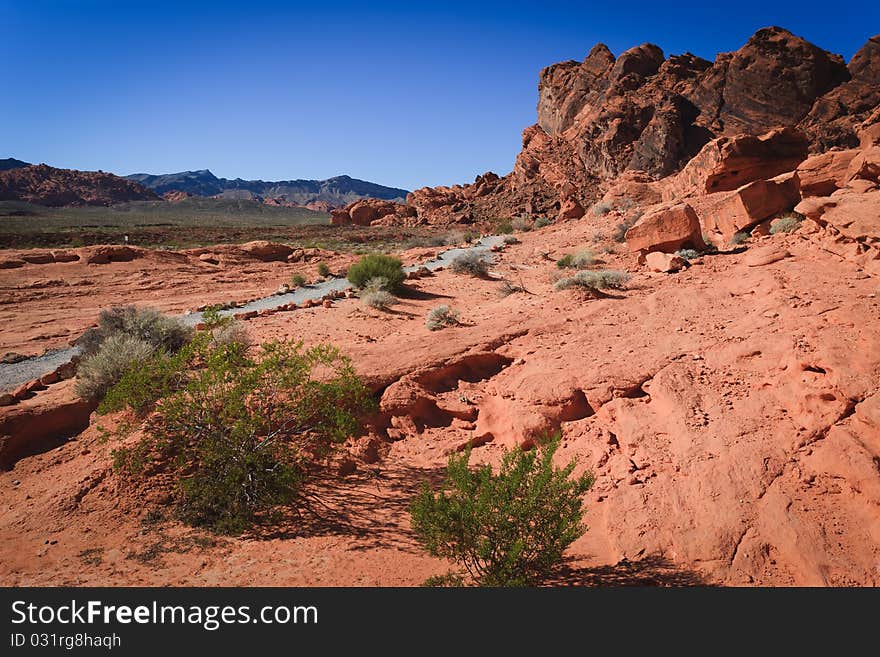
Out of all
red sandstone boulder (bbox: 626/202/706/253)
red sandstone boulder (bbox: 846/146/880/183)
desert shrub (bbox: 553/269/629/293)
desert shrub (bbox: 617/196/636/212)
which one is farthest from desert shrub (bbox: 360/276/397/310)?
desert shrub (bbox: 617/196/636/212)

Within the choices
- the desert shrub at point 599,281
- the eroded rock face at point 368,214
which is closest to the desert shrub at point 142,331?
the desert shrub at point 599,281

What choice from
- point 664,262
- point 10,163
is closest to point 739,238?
point 664,262

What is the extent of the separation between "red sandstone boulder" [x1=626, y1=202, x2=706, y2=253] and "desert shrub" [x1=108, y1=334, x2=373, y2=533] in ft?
35.1

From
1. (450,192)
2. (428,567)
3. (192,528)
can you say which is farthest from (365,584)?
(450,192)

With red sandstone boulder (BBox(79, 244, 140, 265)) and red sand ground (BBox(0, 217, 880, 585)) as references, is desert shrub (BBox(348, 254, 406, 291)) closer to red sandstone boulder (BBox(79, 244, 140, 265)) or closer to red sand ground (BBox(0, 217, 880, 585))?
red sand ground (BBox(0, 217, 880, 585))

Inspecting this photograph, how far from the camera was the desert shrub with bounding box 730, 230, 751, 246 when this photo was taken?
13.3m

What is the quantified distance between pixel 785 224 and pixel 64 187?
14461cm

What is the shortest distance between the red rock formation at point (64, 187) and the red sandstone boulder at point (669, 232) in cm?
13235

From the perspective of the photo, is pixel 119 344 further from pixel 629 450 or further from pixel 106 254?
pixel 106 254

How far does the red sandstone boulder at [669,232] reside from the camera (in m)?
12.9

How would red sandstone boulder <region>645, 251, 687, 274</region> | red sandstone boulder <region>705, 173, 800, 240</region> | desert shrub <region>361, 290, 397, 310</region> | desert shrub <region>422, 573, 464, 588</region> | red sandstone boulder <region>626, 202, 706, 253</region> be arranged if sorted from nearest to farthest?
desert shrub <region>422, 573, 464, 588</region>, red sandstone boulder <region>645, 251, 687, 274</region>, red sandstone boulder <region>626, 202, 706, 253</region>, desert shrub <region>361, 290, 397, 310</region>, red sandstone boulder <region>705, 173, 800, 240</region>

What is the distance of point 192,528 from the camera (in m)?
5.12

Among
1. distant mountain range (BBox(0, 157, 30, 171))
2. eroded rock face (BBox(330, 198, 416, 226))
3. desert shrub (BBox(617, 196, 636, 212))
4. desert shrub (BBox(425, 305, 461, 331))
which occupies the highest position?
distant mountain range (BBox(0, 157, 30, 171))

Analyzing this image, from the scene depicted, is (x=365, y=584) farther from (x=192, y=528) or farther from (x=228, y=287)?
(x=228, y=287)
